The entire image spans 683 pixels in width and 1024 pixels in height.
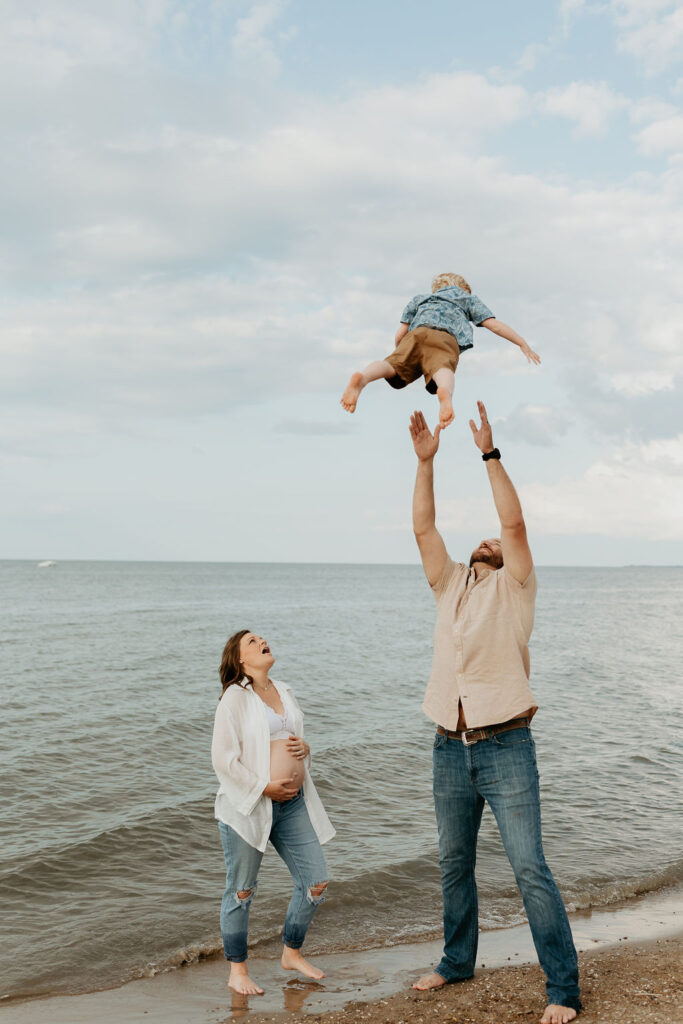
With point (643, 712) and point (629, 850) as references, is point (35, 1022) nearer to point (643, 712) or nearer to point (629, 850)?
point (629, 850)

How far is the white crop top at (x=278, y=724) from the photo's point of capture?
534 centimetres

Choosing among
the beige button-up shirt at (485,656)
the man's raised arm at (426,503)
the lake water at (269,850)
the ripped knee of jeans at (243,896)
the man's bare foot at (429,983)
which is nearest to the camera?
the beige button-up shirt at (485,656)

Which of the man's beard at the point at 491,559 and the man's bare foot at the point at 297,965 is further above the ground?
the man's beard at the point at 491,559

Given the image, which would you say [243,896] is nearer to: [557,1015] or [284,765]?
[284,765]

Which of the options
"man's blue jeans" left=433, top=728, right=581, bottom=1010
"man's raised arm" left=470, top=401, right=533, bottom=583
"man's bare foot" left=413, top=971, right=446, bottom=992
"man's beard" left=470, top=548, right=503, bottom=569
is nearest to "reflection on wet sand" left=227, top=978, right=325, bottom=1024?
"man's bare foot" left=413, top=971, right=446, bottom=992

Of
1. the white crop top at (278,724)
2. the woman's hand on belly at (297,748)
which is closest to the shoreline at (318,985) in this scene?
the woman's hand on belly at (297,748)

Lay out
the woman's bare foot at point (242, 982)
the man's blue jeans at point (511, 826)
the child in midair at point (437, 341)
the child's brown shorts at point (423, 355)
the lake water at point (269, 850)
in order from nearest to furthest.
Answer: the man's blue jeans at point (511, 826) → the child in midair at point (437, 341) → the child's brown shorts at point (423, 355) → the woman's bare foot at point (242, 982) → the lake water at point (269, 850)

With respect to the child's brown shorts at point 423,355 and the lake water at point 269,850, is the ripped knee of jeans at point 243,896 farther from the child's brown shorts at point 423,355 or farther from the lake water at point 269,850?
the child's brown shorts at point 423,355

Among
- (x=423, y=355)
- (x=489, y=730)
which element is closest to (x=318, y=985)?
(x=489, y=730)

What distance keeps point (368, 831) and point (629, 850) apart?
285 centimetres

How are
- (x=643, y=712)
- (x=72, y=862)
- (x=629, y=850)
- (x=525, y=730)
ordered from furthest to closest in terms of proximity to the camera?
(x=643, y=712)
(x=629, y=850)
(x=72, y=862)
(x=525, y=730)

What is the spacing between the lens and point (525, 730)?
14.3 feet

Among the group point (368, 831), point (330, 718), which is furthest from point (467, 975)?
point (330, 718)

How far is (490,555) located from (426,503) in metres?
0.49
